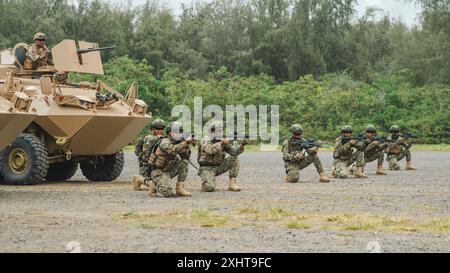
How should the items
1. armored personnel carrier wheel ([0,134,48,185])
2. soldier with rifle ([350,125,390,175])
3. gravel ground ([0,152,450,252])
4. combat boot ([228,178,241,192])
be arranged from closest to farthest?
gravel ground ([0,152,450,252]) → combat boot ([228,178,241,192]) → armored personnel carrier wheel ([0,134,48,185]) → soldier with rifle ([350,125,390,175])

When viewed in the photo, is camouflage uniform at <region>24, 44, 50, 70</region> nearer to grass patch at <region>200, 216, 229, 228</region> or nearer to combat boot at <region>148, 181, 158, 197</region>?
combat boot at <region>148, 181, 158, 197</region>

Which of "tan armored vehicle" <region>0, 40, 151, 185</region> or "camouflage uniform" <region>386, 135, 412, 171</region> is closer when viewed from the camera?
"tan armored vehicle" <region>0, 40, 151, 185</region>

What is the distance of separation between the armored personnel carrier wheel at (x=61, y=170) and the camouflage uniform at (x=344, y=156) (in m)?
Result: 5.66

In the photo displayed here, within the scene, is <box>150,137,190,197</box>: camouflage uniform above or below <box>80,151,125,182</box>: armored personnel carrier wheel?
above

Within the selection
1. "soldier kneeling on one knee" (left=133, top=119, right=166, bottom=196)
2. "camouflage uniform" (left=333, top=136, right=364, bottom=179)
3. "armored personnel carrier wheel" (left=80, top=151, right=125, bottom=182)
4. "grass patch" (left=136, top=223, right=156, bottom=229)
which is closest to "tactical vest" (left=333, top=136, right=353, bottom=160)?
"camouflage uniform" (left=333, top=136, right=364, bottom=179)

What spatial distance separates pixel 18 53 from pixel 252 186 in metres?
5.96

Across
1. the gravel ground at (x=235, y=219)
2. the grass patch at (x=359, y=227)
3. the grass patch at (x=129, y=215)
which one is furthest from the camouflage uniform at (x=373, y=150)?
the grass patch at (x=359, y=227)

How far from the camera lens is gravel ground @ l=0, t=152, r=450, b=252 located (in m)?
8.44

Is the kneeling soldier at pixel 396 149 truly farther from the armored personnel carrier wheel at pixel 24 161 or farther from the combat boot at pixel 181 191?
the armored personnel carrier wheel at pixel 24 161

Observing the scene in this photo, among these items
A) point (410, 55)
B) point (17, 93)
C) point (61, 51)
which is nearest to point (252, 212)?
point (17, 93)

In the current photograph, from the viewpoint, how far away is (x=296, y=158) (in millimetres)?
17328

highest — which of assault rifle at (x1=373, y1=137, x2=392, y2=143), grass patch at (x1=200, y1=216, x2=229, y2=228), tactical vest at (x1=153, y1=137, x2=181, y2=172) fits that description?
tactical vest at (x1=153, y1=137, x2=181, y2=172)

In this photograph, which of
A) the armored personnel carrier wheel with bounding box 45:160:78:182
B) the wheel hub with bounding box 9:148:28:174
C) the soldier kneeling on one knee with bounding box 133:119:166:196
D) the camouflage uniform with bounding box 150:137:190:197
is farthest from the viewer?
the armored personnel carrier wheel with bounding box 45:160:78:182

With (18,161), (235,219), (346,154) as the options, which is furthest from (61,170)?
(235,219)
